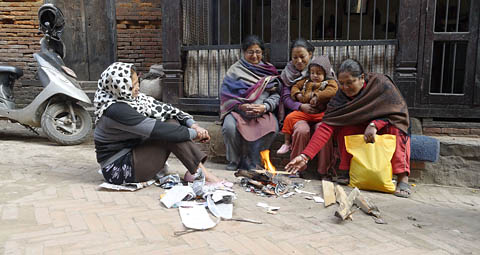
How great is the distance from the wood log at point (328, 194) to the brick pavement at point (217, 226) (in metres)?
0.09

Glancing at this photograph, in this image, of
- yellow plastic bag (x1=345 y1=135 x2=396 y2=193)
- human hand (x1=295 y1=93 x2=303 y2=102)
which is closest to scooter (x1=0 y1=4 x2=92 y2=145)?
human hand (x1=295 y1=93 x2=303 y2=102)

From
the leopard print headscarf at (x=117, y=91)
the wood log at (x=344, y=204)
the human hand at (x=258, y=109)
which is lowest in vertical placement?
the wood log at (x=344, y=204)

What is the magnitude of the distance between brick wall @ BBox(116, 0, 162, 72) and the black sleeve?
4.35m

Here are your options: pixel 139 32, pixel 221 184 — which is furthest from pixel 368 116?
pixel 139 32

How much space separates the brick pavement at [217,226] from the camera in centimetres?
243

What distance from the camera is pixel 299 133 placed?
423 centimetres

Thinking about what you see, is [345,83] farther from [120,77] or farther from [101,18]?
[101,18]

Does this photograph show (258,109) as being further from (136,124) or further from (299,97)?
(136,124)

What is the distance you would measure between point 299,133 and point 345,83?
75 cm

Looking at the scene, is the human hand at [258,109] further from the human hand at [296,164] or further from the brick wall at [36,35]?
the brick wall at [36,35]

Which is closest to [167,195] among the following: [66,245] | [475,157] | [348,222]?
[66,245]

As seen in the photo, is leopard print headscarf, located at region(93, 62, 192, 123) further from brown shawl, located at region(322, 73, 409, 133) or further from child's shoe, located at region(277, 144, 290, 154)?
brown shawl, located at region(322, 73, 409, 133)

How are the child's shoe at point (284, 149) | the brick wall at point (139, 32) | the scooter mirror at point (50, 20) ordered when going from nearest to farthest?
1. the child's shoe at point (284, 149)
2. the scooter mirror at point (50, 20)
3. the brick wall at point (139, 32)

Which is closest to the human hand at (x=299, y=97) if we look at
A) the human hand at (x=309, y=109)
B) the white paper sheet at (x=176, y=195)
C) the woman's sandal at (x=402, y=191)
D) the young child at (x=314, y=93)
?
the young child at (x=314, y=93)
